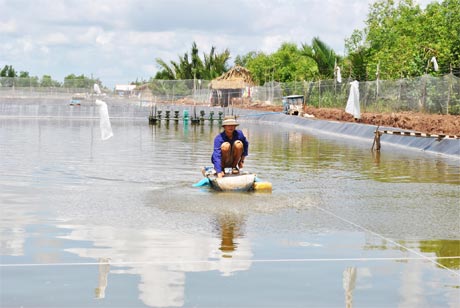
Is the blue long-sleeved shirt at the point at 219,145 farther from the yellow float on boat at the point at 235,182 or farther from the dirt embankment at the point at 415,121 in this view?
the dirt embankment at the point at 415,121

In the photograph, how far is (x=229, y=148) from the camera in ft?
49.4

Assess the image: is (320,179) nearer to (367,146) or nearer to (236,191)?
(236,191)

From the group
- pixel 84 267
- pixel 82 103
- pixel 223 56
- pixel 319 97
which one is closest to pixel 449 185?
pixel 84 267

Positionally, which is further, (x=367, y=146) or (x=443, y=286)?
(x=367, y=146)

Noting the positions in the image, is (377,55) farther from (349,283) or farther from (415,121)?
(349,283)

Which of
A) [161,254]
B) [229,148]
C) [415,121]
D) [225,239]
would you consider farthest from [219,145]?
[415,121]

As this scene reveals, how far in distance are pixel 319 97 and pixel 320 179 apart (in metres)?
42.8

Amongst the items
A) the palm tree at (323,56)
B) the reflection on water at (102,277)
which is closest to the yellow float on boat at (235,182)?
the reflection on water at (102,277)

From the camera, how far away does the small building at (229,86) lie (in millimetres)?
83812

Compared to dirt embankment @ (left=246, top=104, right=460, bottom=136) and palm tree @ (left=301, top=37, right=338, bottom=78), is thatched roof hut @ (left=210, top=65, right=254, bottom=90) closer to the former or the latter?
palm tree @ (left=301, top=37, right=338, bottom=78)

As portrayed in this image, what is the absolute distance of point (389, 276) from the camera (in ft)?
25.4

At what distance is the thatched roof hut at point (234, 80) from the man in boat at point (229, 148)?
2693 inches

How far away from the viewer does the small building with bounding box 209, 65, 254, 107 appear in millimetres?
83812

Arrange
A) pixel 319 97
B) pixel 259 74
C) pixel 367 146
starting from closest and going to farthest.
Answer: pixel 367 146
pixel 319 97
pixel 259 74
